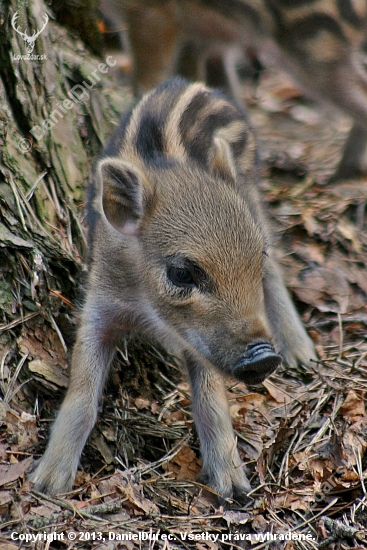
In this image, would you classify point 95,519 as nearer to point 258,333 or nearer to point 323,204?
point 258,333

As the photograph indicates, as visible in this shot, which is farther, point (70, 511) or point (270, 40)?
Result: point (270, 40)

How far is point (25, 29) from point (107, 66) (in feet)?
4.33

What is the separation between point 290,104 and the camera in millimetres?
8648

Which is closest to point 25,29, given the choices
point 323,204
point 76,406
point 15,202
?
point 15,202

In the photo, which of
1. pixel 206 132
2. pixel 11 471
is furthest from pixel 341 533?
pixel 206 132

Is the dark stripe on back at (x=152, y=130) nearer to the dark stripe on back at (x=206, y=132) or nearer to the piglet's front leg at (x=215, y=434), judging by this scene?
the dark stripe on back at (x=206, y=132)

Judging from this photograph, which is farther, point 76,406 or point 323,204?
point 323,204

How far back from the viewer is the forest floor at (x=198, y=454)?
10.9 ft

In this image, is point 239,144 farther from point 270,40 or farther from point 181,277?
point 270,40

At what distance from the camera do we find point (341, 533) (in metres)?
3.29

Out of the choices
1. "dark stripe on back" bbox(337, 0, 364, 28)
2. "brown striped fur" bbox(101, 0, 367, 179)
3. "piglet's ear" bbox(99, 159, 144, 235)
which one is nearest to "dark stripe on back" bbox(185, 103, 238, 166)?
"piglet's ear" bbox(99, 159, 144, 235)

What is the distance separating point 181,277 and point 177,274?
31mm

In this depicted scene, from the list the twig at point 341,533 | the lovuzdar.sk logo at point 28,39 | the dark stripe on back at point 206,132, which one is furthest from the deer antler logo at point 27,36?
the twig at point 341,533

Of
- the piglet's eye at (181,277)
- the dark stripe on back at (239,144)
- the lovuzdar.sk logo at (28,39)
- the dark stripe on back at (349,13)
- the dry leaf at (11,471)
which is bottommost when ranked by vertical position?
the dry leaf at (11,471)
